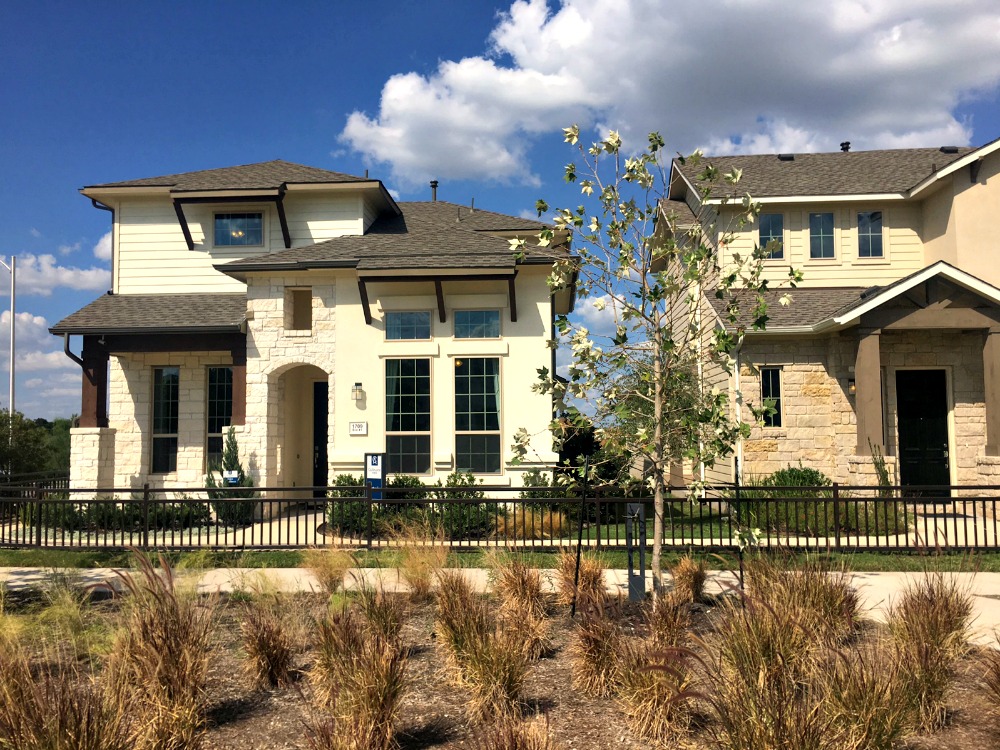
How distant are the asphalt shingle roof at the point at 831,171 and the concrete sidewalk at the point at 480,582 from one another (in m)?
10.2

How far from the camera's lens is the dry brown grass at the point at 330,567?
24.1 ft

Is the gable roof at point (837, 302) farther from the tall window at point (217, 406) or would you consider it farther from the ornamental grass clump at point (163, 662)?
the tall window at point (217, 406)

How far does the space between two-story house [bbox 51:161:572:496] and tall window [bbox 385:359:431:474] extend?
1.2 inches

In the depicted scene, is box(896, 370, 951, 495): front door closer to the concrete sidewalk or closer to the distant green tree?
the concrete sidewalk

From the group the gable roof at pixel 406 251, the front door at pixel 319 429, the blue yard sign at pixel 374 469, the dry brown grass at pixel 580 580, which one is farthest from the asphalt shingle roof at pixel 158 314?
the dry brown grass at pixel 580 580

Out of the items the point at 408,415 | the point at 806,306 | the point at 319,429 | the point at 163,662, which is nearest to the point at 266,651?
the point at 163,662

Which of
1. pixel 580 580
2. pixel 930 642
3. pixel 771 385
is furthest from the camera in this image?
pixel 771 385

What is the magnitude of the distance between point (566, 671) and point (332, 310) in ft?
35.9

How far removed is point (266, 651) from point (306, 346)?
33.4 feet

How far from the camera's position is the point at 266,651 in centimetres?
511

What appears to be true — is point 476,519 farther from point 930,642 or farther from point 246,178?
point 246,178

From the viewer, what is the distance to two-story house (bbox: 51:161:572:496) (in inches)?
555

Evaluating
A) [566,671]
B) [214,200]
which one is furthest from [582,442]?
[566,671]

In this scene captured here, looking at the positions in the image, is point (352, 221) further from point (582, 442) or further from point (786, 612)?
point (786, 612)
